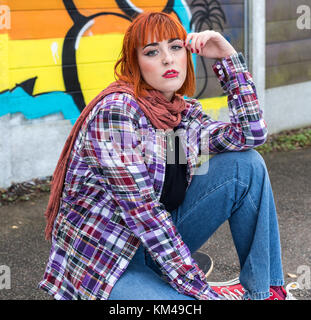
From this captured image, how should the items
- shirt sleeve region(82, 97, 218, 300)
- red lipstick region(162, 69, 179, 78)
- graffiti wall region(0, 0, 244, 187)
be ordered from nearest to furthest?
1. shirt sleeve region(82, 97, 218, 300)
2. red lipstick region(162, 69, 179, 78)
3. graffiti wall region(0, 0, 244, 187)

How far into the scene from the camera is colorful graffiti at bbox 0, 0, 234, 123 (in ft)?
15.2

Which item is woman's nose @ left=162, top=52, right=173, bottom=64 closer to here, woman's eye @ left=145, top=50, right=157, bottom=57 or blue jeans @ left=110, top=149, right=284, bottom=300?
woman's eye @ left=145, top=50, right=157, bottom=57

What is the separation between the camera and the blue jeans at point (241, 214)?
241 centimetres

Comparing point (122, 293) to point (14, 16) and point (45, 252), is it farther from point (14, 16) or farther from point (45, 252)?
point (14, 16)

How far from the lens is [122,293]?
2.21 metres

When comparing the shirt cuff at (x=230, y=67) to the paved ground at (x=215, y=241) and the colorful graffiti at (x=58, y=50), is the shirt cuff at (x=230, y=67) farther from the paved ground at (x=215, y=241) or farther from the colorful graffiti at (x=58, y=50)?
the colorful graffiti at (x=58, y=50)

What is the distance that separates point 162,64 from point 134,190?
0.57 m

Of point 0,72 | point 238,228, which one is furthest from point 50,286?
point 0,72

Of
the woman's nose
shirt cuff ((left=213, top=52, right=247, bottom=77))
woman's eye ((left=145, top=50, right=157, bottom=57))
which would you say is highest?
woman's eye ((left=145, top=50, right=157, bottom=57))

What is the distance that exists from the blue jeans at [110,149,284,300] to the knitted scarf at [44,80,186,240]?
0.30 m

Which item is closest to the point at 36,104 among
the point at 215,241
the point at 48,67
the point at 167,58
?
the point at 48,67

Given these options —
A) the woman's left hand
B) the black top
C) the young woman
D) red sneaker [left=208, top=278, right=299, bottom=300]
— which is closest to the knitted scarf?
the young woman

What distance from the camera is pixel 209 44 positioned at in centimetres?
260

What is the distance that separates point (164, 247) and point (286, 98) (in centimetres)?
498
